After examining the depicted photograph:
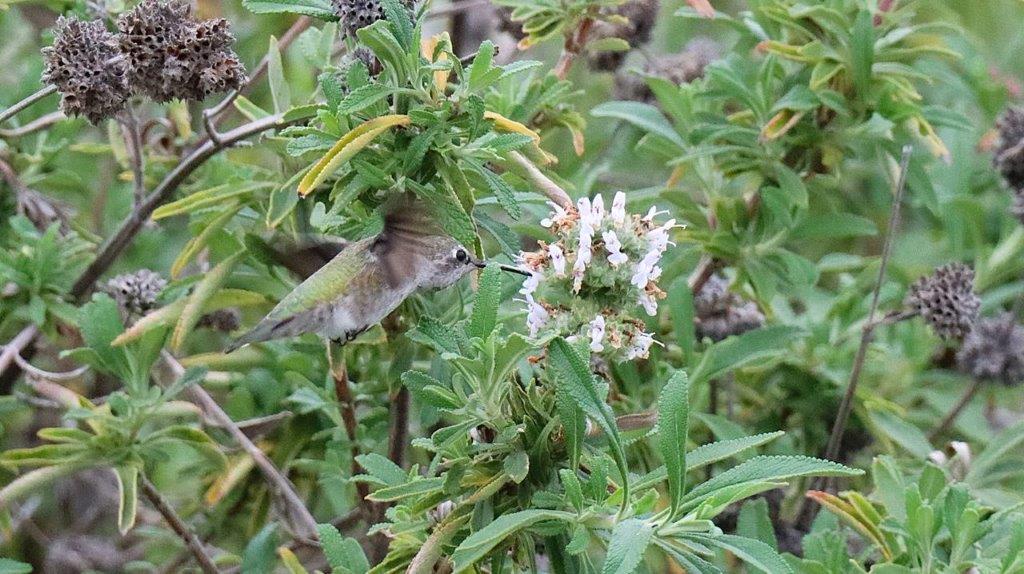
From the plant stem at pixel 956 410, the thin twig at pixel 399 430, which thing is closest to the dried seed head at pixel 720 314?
the plant stem at pixel 956 410

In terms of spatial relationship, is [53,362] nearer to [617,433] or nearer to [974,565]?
[617,433]

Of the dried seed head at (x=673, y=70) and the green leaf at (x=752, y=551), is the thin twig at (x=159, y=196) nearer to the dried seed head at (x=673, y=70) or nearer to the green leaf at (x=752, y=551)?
the green leaf at (x=752, y=551)

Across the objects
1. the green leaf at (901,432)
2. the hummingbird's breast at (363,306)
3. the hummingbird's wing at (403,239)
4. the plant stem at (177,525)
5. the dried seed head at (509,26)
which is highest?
the dried seed head at (509,26)

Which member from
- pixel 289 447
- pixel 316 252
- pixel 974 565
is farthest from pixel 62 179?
pixel 974 565

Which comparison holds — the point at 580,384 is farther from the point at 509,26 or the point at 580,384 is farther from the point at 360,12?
the point at 509,26

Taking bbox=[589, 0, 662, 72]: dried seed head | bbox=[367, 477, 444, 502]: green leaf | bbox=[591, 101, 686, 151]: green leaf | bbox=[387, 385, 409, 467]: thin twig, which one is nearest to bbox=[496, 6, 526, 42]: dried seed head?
bbox=[589, 0, 662, 72]: dried seed head

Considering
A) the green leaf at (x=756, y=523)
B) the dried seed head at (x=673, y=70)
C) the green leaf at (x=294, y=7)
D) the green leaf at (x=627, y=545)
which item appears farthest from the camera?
the dried seed head at (x=673, y=70)

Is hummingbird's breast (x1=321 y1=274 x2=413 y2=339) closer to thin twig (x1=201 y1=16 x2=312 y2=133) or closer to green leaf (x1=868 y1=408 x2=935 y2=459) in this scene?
thin twig (x1=201 y1=16 x2=312 y2=133)
